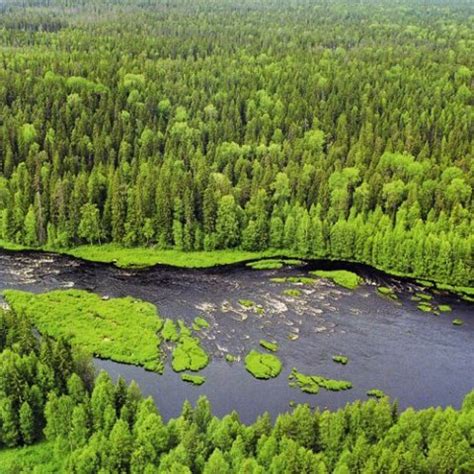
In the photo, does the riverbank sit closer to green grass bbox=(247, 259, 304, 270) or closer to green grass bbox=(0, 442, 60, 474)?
green grass bbox=(247, 259, 304, 270)

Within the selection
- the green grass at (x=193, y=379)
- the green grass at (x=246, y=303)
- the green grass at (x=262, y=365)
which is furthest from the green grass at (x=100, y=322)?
the green grass at (x=246, y=303)

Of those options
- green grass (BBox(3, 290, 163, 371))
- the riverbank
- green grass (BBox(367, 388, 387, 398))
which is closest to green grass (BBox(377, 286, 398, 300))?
the riverbank

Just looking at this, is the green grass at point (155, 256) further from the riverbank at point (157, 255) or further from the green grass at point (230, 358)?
the green grass at point (230, 358)

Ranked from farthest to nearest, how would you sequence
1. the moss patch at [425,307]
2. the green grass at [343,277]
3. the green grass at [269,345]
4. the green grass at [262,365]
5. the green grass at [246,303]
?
the green grass at [343,277] < the moss patch at [425,307] < the green grass at [246,303] < the green grass at [269,345] < the green grass at [262,365]

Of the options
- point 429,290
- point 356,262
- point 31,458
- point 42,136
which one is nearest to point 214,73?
point 42,136

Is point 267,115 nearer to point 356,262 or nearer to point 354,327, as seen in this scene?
point 356,262

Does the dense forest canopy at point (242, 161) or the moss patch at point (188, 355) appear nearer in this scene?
the moss patch at point (188, 355)
